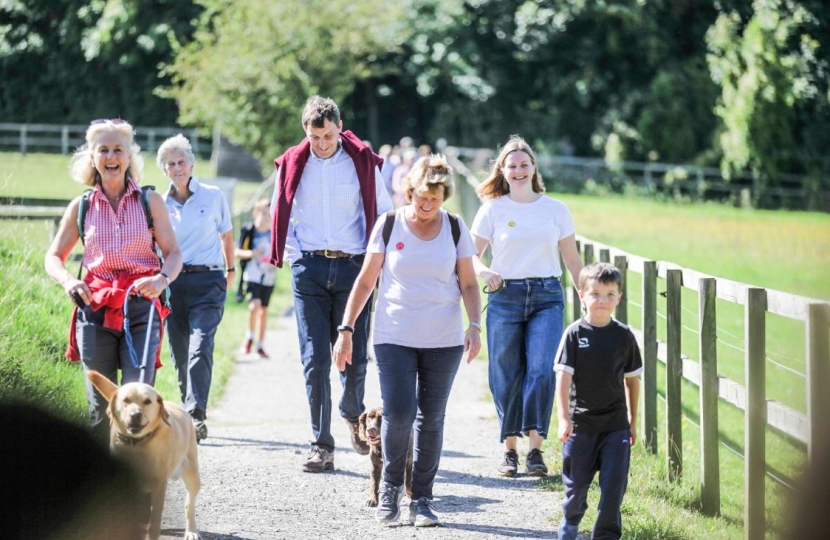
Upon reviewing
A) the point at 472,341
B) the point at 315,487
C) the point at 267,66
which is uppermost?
the point at 267,66

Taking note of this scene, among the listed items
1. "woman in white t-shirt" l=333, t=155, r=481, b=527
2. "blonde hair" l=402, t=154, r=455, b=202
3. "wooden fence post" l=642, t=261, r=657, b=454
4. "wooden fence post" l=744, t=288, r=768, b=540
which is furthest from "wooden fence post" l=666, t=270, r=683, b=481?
"blonde hair" l=402, t=154, r=455, b=202

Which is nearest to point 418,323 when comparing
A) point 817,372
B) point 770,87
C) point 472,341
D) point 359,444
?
point 472,341

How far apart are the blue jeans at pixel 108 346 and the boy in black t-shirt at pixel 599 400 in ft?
6.90

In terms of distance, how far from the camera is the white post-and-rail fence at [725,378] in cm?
512

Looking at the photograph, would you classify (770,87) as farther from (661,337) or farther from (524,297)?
(524,297)

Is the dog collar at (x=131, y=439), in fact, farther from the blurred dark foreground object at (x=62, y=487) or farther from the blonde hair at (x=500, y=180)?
the blonde hair at (x=500, y=180)

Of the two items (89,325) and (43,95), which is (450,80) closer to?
(43,95)

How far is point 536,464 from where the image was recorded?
24.5 ft

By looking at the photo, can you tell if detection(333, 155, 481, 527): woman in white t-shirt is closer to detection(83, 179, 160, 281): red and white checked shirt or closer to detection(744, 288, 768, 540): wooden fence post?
detection(83, 179, 160, 281): red and white checked shirt

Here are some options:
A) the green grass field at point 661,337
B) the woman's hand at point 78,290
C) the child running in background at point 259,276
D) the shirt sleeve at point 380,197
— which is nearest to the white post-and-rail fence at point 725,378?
the green grass field at point 661,337

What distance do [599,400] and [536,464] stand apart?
199 centimetres

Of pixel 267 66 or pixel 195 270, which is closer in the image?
pixel 195 270

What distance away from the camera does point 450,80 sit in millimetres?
41281

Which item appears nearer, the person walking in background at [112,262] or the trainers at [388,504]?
the person walking in background at [112,262]
